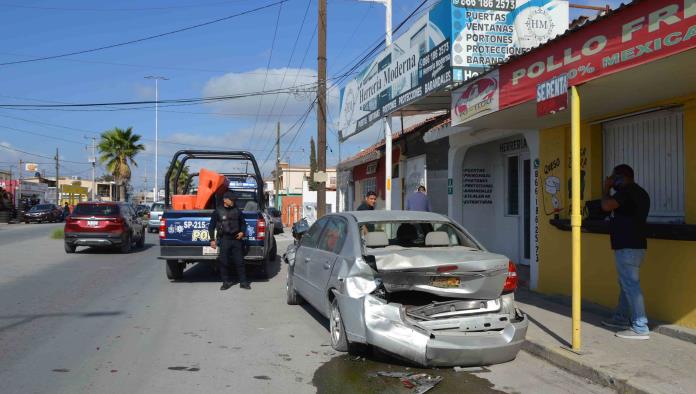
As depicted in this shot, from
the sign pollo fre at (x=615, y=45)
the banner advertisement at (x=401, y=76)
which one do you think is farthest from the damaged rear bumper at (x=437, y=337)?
the banner advertisement at (x=401, y=76)

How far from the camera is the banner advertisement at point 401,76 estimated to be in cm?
1024

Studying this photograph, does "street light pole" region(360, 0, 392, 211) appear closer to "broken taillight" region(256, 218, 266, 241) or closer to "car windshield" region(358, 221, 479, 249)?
"broken taillight" region(256, 218, 266, 241)

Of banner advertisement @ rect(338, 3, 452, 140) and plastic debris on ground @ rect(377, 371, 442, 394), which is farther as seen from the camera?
banner advertisement @ rect(338, 3, 452, 140)

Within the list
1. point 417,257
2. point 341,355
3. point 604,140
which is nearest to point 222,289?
point 341,355

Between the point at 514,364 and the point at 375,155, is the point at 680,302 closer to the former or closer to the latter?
the point at 514,364

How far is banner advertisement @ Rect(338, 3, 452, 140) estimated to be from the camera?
10.2 meters

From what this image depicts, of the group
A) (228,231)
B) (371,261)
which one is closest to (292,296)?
(228,231)

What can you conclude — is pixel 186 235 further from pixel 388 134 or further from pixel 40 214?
pixel 40 214

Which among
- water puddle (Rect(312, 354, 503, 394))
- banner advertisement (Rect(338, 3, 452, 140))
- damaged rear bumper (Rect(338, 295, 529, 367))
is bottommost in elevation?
water puddle (Rect(312, 354, 503, 394))

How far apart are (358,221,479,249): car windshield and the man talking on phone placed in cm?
153

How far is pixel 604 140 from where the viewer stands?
805cm

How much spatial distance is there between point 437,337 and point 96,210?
1461 centimetres

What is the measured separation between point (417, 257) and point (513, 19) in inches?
255

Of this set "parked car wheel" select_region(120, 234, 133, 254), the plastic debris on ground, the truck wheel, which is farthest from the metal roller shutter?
"parked car wheel" select_region(120, 234, 133, 254)
